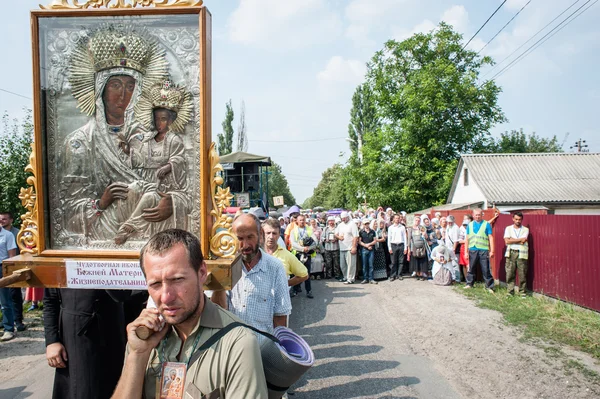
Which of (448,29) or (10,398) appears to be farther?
(448,29)

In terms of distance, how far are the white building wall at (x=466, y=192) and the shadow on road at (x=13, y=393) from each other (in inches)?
1087

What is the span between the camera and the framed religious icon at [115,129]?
2.51 meters

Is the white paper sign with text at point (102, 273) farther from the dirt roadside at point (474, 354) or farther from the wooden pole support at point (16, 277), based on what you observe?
the dirt roadside at point (474, 354)

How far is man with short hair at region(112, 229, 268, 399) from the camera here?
5.24ft

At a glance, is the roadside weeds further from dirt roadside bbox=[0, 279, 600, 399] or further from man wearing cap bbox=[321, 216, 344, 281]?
man wearing cap bbox=[321, 216, 344, 281]

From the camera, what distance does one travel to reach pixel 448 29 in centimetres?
3519

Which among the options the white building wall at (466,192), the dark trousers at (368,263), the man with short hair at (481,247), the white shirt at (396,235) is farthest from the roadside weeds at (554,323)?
the white building wall at (466,192)

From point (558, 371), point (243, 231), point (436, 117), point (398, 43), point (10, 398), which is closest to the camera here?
point (243, 231)

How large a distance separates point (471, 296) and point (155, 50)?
373 inches

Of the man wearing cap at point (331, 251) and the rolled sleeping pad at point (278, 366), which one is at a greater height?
the rolled sleeping pad at point (278, 366)

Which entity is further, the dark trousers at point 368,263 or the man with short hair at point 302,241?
the dark trousers at point 368,263

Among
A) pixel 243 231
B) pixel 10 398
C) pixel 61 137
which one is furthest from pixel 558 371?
pixel 10 398

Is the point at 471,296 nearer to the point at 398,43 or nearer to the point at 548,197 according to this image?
the point at 548,197

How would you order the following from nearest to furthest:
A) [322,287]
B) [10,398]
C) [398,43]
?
[10,398]
[322,287]
[398,43]
